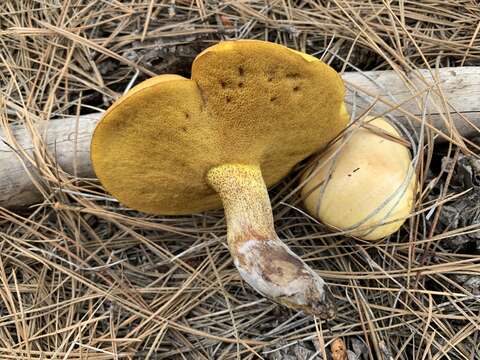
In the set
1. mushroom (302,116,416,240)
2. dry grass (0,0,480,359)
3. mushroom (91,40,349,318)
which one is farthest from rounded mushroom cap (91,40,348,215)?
dry grass (0,0,480,359)

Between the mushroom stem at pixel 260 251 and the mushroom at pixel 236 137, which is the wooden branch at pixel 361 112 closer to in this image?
the mushroom at pixel 236 137

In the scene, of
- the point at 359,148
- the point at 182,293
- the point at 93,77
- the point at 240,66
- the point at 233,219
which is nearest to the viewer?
the point at 240,66

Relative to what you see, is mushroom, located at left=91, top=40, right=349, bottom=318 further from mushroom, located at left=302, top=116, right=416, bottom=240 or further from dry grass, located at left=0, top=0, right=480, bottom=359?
dry grass, located at left=0, top=0, right=480, bottom=359

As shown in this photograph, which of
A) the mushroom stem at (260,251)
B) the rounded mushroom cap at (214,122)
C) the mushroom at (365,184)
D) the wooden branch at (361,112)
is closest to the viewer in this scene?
the rounded mushroom cap at (214,122)

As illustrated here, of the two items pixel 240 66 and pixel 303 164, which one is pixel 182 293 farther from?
pixel 240 66

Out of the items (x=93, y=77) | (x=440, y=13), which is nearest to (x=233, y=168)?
(x=93, y=77)

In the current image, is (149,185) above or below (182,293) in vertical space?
above

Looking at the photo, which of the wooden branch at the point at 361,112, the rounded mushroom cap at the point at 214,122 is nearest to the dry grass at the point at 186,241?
the wooden branch at the point at 361,112
